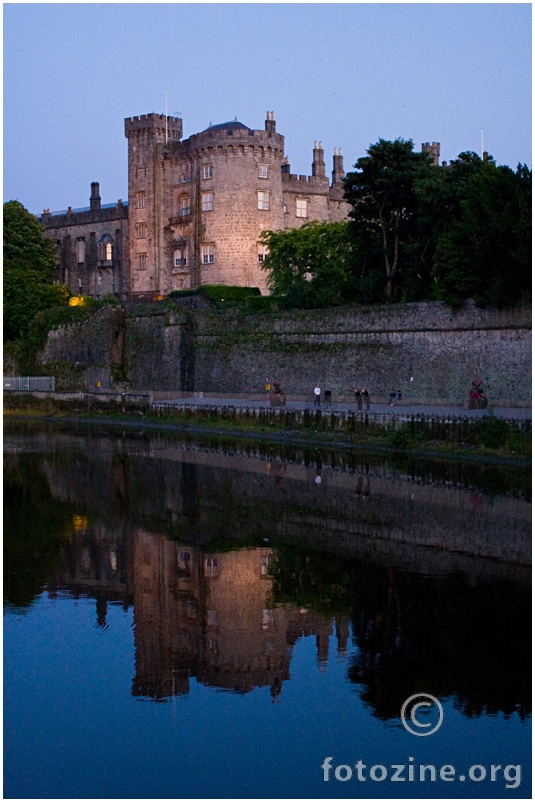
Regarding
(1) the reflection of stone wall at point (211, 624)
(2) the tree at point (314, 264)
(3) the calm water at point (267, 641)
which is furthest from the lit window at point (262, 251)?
(1) the reflection of stone wall at point (211, 624)

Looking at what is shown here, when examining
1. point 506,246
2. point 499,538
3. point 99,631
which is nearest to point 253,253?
point 506,246

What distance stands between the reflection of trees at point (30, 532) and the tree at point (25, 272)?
30.1m

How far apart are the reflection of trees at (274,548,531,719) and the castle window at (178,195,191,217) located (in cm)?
4315

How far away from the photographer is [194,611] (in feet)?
42.3

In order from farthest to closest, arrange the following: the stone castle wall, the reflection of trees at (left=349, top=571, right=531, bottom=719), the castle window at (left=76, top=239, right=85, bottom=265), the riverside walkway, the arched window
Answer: the castle window at (left=76, top=239, right=85, bottom=265), the arched window, the stone castle wall, the riverside walkway, the reflection of trees at (left=349, top=571, right=531, bottom=719)

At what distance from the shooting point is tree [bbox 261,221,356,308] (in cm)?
4169

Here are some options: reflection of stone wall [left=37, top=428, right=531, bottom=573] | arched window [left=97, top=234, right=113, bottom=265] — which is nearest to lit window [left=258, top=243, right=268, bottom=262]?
arched window [left=97, top=234, right=113, bottom=265]

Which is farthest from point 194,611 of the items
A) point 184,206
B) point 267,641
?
point 184,206

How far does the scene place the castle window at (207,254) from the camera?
180 feet

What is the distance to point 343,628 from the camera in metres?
12.0

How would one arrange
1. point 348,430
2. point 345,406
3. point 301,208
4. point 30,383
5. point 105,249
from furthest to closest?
1. point 105,249
2. point 301,208
3. point 30,383
4. point 345,406
5. point 348,430

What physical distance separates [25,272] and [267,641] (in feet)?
157

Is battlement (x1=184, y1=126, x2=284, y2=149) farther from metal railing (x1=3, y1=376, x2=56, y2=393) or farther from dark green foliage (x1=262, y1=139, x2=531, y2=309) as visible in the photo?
metal railing (x1=3, y1=376, x2=56, y2=393)

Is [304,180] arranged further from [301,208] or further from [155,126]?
[155,126]
